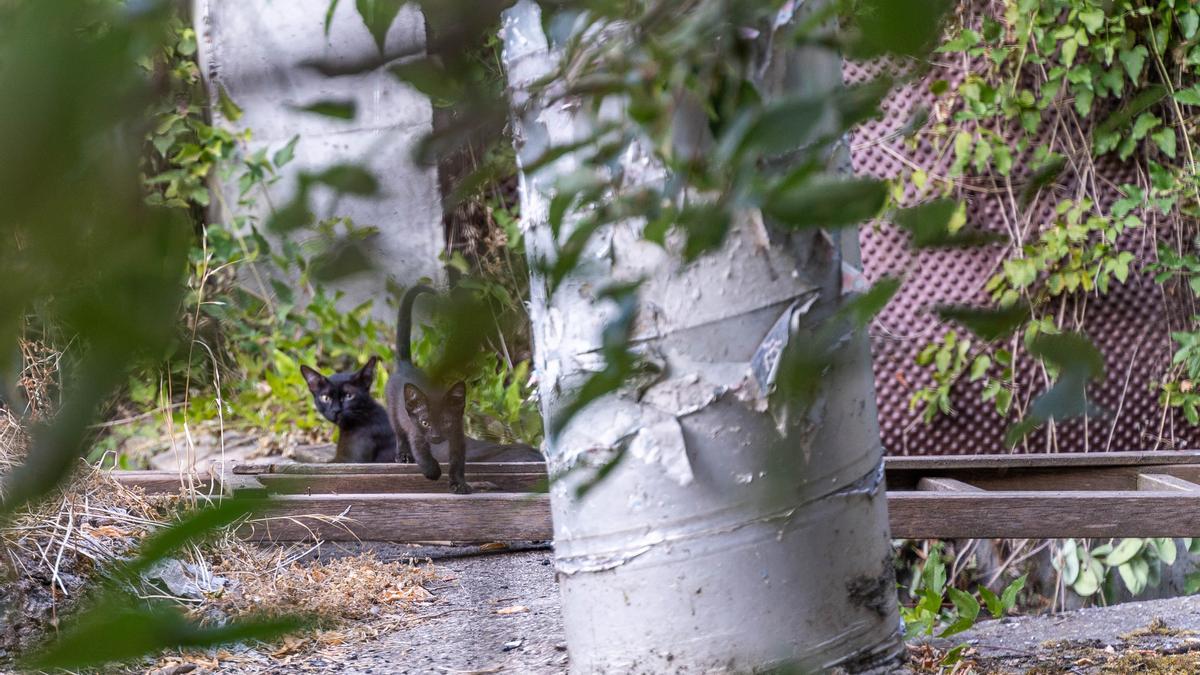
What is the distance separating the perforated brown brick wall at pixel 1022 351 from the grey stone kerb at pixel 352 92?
4332 mm

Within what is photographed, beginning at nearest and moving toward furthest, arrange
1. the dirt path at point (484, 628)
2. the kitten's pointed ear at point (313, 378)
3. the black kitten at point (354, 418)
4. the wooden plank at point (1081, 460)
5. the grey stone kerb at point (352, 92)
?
1. the grey stone kerb at point (352, 92)
2. the dirt path at point (484, 628)
3. the wooden plank at point (1081, 460)
4. the black kitten at point (354, 418)
5. the kitten's pointed ear at point (313, 378)

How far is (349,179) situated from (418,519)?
244cm

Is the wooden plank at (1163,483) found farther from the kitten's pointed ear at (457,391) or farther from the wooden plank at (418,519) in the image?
the kitten's pointed ear at (457,391)

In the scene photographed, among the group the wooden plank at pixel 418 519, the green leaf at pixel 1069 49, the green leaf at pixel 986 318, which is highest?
the green leaf at pixel 1069 49

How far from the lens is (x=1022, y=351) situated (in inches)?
187

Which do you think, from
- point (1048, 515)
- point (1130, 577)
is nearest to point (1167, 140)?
point (1130, 577)

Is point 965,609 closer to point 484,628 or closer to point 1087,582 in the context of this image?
point 484,628

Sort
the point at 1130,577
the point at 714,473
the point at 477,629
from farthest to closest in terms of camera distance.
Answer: the point at 1130,577 → the point at 477,629 → the point at 714,473

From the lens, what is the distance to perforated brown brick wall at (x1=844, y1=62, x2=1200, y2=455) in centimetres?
475

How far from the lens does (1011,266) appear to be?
4.65m

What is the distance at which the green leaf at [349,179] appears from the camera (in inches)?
16.6

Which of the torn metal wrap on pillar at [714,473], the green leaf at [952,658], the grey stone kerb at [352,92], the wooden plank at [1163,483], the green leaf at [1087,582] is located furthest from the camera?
the green leaf at [1087,582]

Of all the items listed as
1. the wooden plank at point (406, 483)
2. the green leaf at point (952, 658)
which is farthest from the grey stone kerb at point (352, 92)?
the wooden plank at point (406, 483)

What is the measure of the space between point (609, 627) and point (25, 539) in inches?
63.9
